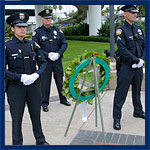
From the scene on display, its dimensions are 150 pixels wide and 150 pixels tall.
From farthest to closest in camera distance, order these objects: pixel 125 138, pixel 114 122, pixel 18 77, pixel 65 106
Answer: pixel 65 106, pixel 114 122, pixel 125 138, pixel 18 77

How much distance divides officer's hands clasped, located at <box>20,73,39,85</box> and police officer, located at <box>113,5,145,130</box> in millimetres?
1500

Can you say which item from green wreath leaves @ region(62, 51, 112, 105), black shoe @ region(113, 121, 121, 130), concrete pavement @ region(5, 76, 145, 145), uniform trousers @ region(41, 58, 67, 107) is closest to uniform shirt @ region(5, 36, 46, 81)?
green wreath leaves @ region(62, 51, 112, 105)

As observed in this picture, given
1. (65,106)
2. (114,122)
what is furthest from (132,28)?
(65,106)

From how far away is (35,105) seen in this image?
3289 mm

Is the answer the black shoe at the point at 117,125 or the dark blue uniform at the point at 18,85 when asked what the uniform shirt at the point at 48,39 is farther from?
the black shoe at the point at 117,125

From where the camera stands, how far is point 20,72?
3.12 m

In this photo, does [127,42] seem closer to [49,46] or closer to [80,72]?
[80,72]

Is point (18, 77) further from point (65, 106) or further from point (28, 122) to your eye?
point (65, 106)

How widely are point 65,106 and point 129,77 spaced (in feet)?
6.05

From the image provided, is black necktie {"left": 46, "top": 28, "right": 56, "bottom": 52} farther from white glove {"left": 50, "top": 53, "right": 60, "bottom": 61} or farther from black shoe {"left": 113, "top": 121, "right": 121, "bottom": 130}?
black shoe {"left": 113, "top": 121, "right": 121, "bottom": 130}

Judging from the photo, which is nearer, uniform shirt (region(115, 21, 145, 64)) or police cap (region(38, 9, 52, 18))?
uniform shirt (region(115, 21, 145, 64))

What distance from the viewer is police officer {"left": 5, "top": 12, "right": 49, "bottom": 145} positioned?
304 cm

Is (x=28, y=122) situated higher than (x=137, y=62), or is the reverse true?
(x=137, y=62)

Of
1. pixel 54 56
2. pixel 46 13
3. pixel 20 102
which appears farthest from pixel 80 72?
pixel 46 13
